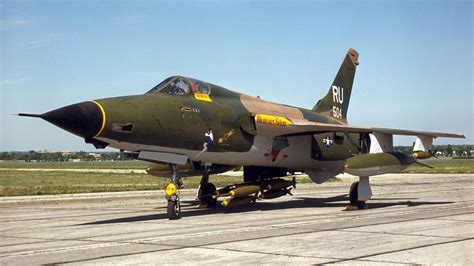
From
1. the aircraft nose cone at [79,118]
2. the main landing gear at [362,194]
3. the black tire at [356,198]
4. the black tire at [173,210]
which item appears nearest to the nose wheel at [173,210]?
the black tire at [173,210]

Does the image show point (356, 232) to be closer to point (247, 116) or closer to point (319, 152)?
point (247, 116)

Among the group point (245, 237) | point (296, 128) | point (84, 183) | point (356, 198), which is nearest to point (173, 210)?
point (245, 237)

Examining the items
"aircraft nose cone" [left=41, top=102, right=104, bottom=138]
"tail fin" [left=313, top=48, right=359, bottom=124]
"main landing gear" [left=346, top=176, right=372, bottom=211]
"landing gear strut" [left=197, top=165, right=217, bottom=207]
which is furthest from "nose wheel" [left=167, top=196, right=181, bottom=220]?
"tail fin" [left=313, top=48, right=359, bottom=124]

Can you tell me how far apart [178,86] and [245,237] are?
6152mm

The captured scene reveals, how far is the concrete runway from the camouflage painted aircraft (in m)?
1.34

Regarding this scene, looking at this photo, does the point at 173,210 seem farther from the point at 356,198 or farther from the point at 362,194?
the point at 356,198

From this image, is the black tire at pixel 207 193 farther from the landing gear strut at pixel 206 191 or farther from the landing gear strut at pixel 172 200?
the landing gear strut at pixel 172 200

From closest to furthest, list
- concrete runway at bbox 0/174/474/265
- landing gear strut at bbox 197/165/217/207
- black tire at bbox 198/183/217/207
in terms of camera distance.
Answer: concrete runway at bbox 0/174/474/265, landing gear strut at bbox 197/165/217/207, black tire at bbox 198/183/217/207

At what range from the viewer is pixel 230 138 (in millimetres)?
17000

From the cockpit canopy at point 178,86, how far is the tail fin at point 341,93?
7.96 m

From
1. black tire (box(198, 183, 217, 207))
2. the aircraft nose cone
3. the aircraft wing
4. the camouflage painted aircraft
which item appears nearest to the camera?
the aircraft nose cone

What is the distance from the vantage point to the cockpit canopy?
637 inches

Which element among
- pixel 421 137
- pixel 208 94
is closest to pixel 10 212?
pixel 208 94

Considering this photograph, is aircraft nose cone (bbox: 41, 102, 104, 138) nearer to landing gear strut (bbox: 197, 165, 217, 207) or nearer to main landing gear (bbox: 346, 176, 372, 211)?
landing gear strut (bbox: 197, 165, 217, 207)
